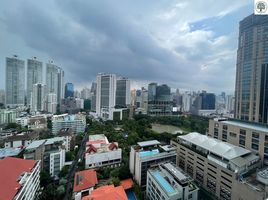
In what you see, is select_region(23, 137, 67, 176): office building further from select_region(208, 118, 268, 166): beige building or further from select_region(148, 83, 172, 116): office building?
select_region(148, 83, 172, 116): office building

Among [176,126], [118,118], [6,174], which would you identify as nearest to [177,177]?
[6,174]

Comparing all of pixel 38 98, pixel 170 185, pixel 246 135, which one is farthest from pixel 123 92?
pixel 170 185

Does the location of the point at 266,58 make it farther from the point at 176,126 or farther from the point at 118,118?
the point at 118,118

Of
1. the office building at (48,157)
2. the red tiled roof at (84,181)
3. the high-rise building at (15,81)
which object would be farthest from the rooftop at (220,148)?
the high-rise building at (15,81)

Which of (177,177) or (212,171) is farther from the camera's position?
(212,171)

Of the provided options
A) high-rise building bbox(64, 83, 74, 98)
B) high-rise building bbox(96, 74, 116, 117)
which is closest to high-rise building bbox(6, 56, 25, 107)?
high-rise building bbox(96, 74, 116, 117)

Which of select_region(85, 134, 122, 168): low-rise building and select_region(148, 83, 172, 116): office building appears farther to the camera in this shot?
select_region(148, 83, 172, 116): office building

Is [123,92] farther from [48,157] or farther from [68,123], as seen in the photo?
[48,157]
